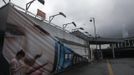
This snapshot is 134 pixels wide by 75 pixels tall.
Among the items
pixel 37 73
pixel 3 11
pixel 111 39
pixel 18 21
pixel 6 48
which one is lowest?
pixel 37 73

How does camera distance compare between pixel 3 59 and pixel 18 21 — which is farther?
pixel 18 21

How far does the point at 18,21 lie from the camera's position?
24.4 feet

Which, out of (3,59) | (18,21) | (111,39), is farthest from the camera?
(111,39)

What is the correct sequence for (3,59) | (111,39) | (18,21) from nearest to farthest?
(3,59) < (18,21) < (111,39)

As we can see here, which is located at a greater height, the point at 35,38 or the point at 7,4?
the point at 7,4

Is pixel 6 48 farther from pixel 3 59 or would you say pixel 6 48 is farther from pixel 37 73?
pixel 37 73

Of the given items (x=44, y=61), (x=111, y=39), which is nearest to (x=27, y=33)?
(x=44, y=61)

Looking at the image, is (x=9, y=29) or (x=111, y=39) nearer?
(x=9, y=29)

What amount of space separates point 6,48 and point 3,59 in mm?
511

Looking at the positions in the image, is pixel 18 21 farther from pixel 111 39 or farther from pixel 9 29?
pixel 111 39

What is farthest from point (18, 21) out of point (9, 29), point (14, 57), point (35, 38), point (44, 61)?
point (44, 61)

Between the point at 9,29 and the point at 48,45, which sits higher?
the point at 9,29

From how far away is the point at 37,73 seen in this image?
706 cm

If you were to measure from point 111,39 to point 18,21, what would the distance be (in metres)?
36.4
